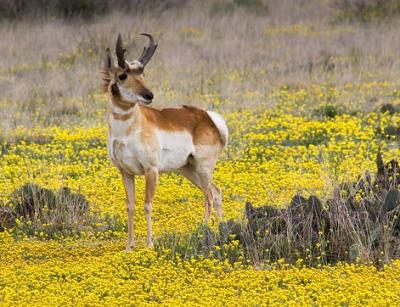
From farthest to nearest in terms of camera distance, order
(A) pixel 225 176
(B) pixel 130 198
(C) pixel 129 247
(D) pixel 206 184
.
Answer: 1. (A) pixel 225 176
2. (D) pixel 206 184
3. (B) pixel 130 198
4. (C) pixel 129 247

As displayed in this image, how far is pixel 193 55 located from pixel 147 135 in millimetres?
15341

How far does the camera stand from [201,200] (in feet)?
42.0

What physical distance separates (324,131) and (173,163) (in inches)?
249

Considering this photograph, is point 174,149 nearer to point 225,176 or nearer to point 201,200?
point 201,200

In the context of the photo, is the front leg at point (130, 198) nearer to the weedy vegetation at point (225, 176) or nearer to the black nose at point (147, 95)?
the weedy vegetation at point (225, 176)

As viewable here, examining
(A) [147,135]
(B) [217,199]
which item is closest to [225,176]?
(B) [217,199]

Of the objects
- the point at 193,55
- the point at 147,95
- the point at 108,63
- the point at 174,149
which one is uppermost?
Answer: the point at 108,63

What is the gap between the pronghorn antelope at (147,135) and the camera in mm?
10078

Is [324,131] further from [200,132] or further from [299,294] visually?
[299,294]

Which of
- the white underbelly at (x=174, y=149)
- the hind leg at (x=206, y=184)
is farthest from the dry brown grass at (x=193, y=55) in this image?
the white underbelly at (x=174, y=149)

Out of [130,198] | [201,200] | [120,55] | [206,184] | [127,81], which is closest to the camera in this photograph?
[120,55]

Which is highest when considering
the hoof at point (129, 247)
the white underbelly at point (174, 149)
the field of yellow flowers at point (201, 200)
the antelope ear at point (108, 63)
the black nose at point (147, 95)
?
the antelope ear at point (108, 63)

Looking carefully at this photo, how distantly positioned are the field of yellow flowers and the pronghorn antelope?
572 millimetres

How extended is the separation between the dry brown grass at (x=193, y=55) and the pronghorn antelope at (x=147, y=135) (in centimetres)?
680
